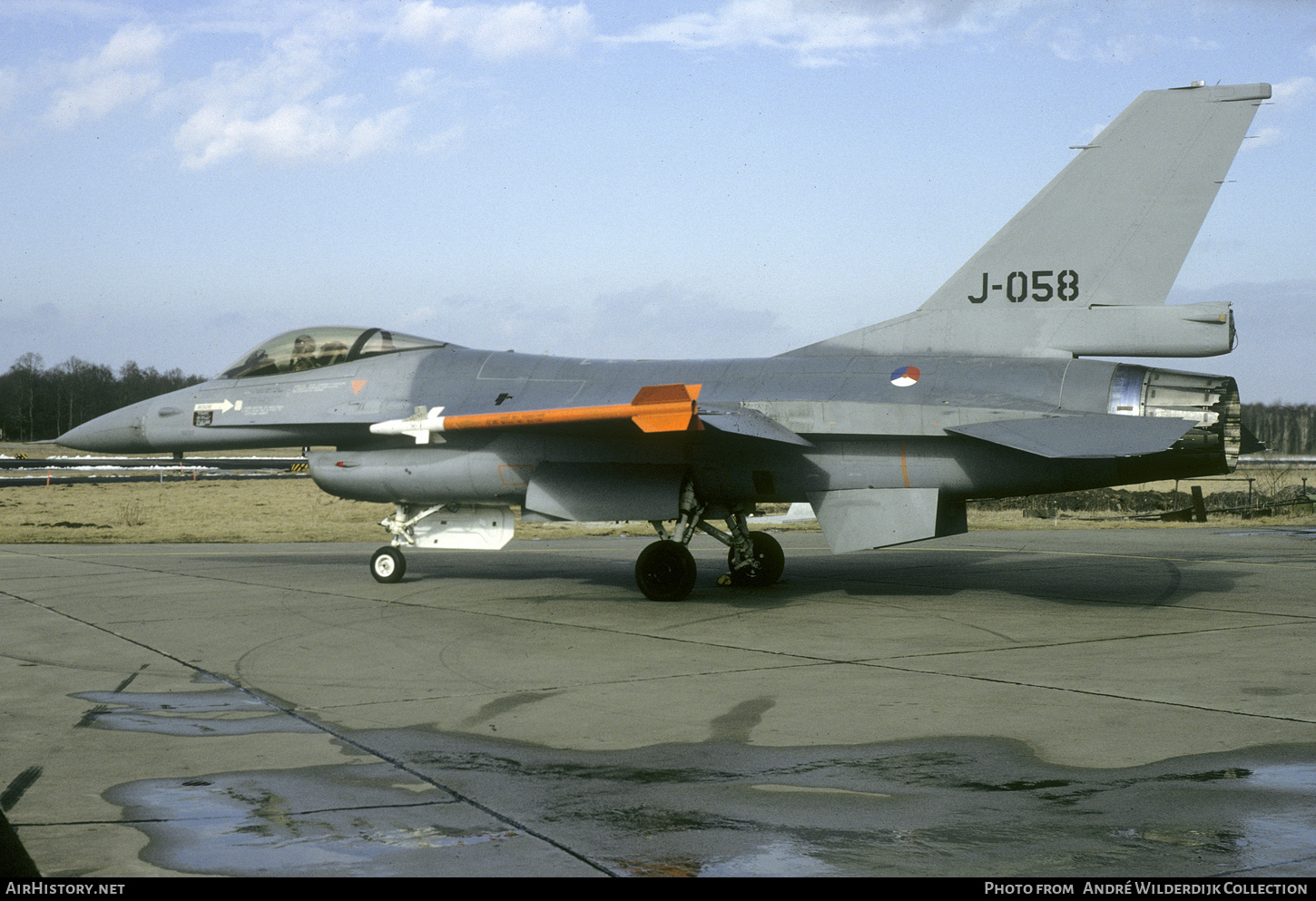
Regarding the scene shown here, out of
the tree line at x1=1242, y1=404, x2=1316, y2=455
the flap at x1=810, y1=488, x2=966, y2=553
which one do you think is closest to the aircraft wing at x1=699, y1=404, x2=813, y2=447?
the flap at x1=810, y1=488, x2=966, y2=553

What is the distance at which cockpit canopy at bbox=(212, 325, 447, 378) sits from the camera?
48.0 feet

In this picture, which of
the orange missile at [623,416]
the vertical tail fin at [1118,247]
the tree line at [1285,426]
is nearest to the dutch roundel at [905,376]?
the vertical tail fin at [1118,247]

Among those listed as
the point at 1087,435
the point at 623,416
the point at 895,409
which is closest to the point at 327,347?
the point at 623,416

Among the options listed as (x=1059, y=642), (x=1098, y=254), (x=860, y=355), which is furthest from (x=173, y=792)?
(x=1098, y=254)

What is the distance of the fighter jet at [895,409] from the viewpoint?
10.8m

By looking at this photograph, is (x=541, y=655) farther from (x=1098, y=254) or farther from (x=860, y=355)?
(x=1098, y=254)

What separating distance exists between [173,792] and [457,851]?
1.75 m

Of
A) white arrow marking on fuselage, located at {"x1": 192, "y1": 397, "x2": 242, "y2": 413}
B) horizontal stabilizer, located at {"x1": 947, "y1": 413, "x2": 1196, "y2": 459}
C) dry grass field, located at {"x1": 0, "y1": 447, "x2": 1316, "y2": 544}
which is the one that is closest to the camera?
Answer: horizontal stabilizer, located at {"x1": 947, "y1": 413, "x2": 1196, "y2": 459}

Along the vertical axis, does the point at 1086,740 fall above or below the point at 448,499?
below

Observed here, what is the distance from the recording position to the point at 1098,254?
1128cm

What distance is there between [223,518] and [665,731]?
26146 millimetres

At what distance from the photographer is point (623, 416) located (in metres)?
11.1

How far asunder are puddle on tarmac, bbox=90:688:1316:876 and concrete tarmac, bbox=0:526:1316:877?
0.07 feet

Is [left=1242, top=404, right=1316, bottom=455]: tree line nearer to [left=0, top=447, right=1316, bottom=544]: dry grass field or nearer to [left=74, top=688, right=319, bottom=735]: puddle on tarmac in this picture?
[left=0, top=447, right=1316, bottom=544]: dry grass field
